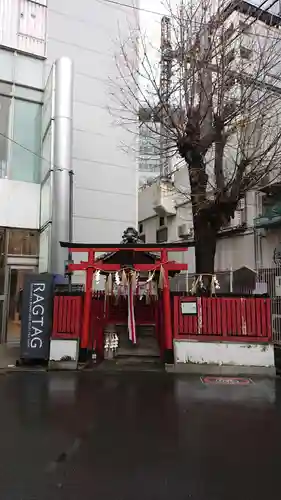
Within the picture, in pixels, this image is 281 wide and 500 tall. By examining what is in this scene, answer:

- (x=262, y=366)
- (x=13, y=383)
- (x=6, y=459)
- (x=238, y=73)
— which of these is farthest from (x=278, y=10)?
(x=6, y=459)

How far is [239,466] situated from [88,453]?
1.60 m

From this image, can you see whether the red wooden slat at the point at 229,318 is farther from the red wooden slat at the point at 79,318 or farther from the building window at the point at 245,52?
the building window at the point at 245,52

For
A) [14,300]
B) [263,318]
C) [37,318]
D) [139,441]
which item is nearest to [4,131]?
[14,300]

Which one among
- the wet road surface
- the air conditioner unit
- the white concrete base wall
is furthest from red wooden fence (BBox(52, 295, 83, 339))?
the air conditioner unit

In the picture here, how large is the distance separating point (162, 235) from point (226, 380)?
14925 mm

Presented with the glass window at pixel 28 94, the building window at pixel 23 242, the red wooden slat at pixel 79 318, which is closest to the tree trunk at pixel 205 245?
the red wooden slat at pixel 79 318

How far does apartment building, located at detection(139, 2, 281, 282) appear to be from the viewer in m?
11.4

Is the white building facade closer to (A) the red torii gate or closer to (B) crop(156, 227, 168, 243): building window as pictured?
Result: (A) the red torii gate

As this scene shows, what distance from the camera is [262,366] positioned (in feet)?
30.8

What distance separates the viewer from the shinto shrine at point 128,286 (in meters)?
9.88

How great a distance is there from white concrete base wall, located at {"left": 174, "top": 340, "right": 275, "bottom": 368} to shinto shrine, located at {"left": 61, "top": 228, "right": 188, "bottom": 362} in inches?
15.5

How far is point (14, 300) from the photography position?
13727mm

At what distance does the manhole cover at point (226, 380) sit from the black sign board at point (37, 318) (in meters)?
3.89

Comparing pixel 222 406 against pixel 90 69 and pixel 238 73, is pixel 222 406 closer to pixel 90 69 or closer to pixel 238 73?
pixel 238 73
